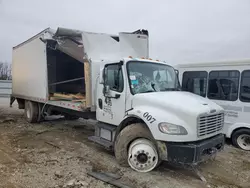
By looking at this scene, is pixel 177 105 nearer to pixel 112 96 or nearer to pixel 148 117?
pixel 148 117

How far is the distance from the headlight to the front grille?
0.32 meters

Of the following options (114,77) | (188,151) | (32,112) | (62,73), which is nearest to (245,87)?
(188,151)

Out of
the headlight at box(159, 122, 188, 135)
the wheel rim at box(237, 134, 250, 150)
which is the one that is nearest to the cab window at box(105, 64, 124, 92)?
the headlight at box(159, 122, 188, 135)

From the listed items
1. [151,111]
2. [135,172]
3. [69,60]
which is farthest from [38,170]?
[69,60]

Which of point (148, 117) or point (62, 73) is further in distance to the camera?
point (62, 73)

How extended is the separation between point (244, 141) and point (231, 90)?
1540 millimetres

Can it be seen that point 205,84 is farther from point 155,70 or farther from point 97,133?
point 97,133

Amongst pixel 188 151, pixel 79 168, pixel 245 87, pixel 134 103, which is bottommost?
pixel 79 168

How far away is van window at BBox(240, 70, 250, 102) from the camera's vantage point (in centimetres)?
711

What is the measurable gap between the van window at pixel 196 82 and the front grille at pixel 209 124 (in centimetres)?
311

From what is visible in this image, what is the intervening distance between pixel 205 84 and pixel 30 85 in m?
6.79

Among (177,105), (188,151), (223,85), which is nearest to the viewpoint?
(188,151)

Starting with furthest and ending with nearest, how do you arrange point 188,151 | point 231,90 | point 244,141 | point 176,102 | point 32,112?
point 32,112 → point 231,90 → point 244,141 → point 176,102 → point 188,151

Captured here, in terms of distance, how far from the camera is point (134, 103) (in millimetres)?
5223
